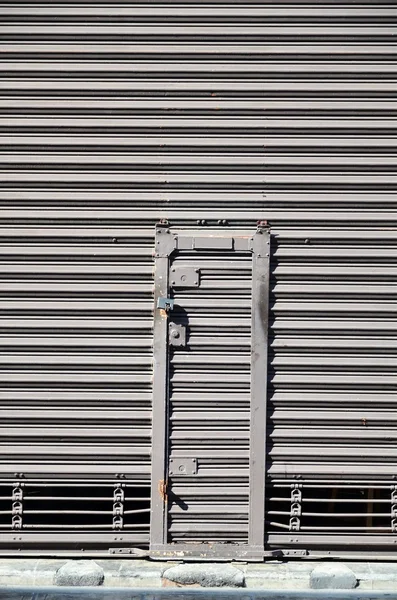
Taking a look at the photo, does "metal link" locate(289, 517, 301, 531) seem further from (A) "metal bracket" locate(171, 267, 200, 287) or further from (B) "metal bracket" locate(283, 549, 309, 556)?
(A) "metal bracket" locate(171, 267, 200, 287)

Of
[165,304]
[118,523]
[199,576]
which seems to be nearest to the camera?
[199,576]

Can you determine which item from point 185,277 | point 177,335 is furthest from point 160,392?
point 185,277

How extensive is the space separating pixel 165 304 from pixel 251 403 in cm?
104

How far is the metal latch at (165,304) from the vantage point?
15.6 feet

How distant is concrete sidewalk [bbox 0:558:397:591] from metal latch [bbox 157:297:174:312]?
202cm

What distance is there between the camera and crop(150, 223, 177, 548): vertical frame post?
4750 millimetres

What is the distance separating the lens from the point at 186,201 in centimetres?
482

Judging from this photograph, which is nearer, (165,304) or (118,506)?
(165,304)

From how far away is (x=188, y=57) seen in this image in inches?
189

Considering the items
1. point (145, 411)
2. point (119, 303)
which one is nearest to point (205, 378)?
point (145, 411)

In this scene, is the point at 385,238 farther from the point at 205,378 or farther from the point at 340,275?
the point at 205,378

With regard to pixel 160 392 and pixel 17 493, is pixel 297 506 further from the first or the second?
pixel 17 493

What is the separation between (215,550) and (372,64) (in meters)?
4.08

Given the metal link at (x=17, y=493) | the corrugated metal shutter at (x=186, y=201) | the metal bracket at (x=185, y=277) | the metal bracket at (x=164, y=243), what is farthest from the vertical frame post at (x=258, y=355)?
the metal link at (x=17, y=493)
